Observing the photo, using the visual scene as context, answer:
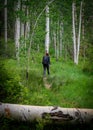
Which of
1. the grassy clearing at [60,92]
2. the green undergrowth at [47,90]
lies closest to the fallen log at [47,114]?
the green undergrowth at [47,90]

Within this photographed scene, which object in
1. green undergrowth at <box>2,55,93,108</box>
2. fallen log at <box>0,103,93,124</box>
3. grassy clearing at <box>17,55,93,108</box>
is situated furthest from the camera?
grassy clearing at <box>17,55,93,108</box>

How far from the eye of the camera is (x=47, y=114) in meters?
8.87

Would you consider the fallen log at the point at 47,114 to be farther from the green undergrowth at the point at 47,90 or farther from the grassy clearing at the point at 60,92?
the grassy clearing at the point at 60,92

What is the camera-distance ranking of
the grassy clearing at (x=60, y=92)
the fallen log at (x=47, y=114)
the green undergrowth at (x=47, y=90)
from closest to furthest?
the fallen log at (x=47, y=114) → the green undergrowth at (x=47, y=90) → the grassy clearing at (x=60, y=92)

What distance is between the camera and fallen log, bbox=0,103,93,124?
8805 millimetres

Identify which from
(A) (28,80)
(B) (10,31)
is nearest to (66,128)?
(A) (28,80)

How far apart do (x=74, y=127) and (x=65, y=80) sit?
7.71 metres

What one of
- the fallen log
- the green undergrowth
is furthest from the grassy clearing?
the fallen log

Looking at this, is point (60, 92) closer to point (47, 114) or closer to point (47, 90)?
point (47, 90)

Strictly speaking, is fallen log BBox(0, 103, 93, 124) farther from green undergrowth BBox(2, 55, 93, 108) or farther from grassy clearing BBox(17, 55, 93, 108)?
grassy clearing BBox(17, 55, 93, 108)

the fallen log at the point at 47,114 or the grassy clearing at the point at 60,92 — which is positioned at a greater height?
the fallen log at the point at 47,114

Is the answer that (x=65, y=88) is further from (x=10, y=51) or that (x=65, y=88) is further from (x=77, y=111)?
(x=10, y=51)

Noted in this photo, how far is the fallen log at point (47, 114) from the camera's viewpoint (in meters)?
8.80

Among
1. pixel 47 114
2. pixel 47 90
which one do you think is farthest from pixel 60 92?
pixel 47 114
